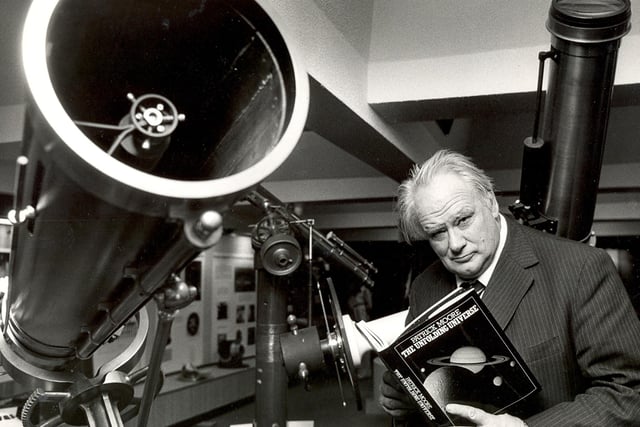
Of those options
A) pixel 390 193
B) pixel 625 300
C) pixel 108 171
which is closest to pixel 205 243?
pixel 108 171

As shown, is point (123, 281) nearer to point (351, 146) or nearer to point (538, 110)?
point (538, 110)

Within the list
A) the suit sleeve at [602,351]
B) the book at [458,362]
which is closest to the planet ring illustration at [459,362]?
the book at [458,362]

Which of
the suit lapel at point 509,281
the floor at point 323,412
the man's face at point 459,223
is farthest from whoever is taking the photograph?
the floor at point 323,412

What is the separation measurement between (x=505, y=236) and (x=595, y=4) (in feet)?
2.44

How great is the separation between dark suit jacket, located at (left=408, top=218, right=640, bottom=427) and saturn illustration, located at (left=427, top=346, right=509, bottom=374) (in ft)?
0.68

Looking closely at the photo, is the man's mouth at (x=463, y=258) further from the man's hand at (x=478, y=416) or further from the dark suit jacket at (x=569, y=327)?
the man's hand at (x=478, y=416)

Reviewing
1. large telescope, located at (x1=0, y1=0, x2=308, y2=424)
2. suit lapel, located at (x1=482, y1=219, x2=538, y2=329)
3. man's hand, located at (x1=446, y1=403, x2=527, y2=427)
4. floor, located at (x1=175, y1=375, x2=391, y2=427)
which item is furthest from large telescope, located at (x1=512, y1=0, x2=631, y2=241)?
floor, located at (x1=175, y1=375, x2=391, y2=427)

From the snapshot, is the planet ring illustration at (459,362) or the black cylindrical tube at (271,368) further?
the black cylindrical tube at (271,368)

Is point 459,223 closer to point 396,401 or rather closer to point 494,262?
point 494,262

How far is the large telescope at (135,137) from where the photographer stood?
587 millimetres

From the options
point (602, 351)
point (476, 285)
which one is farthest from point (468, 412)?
point (476, 285)

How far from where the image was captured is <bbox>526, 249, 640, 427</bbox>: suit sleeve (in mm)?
1309

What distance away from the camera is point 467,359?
1.27 m

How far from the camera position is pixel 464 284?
1672 mm
